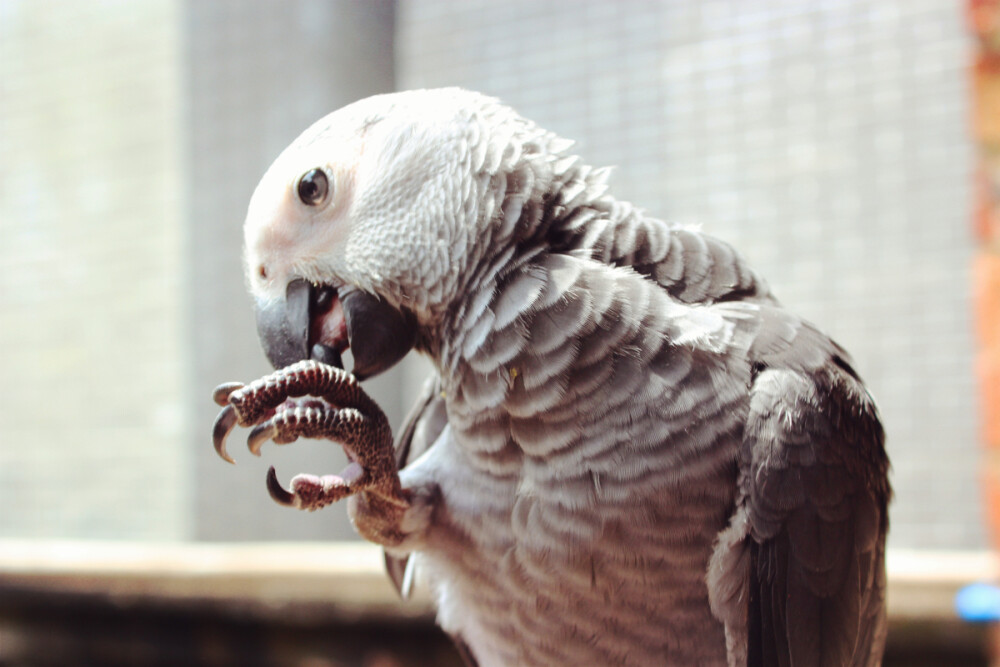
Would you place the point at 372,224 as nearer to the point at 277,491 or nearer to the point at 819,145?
the point at 277,491

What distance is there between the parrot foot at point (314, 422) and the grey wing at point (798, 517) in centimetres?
35

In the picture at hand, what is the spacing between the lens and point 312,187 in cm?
76

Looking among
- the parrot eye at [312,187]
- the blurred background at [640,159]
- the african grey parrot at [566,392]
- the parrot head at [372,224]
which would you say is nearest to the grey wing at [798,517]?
the african grey parrot at [566,392]

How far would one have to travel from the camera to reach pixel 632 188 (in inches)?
53.0

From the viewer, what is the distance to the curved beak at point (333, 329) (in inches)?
29.5

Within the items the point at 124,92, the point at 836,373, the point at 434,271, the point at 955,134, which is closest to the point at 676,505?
the point at 836,373

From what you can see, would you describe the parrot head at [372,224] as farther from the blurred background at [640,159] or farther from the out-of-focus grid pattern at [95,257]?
the out-of-focus grid pattern at [95,257]

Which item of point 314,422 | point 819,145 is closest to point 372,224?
point 314,422

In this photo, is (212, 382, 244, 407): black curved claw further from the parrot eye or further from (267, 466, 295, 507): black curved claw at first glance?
the parrot eye

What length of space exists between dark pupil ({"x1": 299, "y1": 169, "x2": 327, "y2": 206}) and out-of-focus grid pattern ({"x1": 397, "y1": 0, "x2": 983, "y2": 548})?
0.57 meters

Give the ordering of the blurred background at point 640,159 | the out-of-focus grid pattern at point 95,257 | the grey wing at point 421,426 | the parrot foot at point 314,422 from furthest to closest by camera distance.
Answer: the out-of-focus grid pattern at point 95,257
the blurred background at point 640,159
the grey wing at point 421,426
the parrot foot at point 314,422

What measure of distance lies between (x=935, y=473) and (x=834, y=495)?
2.77 ft

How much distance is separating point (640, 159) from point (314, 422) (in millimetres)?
868

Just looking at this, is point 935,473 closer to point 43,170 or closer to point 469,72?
point 469,72
